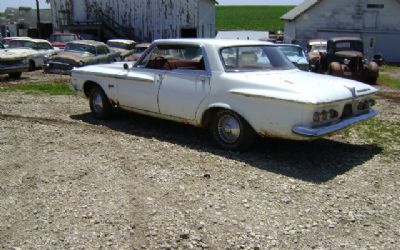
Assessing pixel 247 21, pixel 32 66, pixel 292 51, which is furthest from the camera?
pixel 247 21

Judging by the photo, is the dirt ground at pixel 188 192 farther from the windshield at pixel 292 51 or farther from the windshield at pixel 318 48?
the windshield at pixel 318 48

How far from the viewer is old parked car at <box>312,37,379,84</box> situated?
1534cm

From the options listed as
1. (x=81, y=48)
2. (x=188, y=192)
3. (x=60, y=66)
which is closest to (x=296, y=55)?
(x=81, y=48)

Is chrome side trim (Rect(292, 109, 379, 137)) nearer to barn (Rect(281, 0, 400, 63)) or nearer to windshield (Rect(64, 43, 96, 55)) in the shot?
windshield (Rect(64, 43, 96, 55))

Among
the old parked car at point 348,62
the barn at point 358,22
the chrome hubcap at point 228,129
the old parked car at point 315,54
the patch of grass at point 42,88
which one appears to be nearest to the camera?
the chrome hubcap at point 228,129

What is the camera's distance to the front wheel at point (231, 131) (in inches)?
242

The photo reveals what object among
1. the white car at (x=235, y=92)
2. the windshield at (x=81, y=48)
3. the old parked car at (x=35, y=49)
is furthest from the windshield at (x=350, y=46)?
the old parked car at (x=35, y=49)

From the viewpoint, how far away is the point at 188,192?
193 inches

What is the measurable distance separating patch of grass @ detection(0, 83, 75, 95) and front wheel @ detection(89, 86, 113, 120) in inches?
143

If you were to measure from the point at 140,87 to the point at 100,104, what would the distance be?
1.36 m

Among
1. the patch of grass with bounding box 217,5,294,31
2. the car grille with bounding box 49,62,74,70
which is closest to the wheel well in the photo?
the car grille with bounding box 49,62,74,70

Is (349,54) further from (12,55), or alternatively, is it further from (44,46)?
(44,46)

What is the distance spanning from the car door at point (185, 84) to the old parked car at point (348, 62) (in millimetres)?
9271

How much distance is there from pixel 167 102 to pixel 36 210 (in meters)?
3.04
